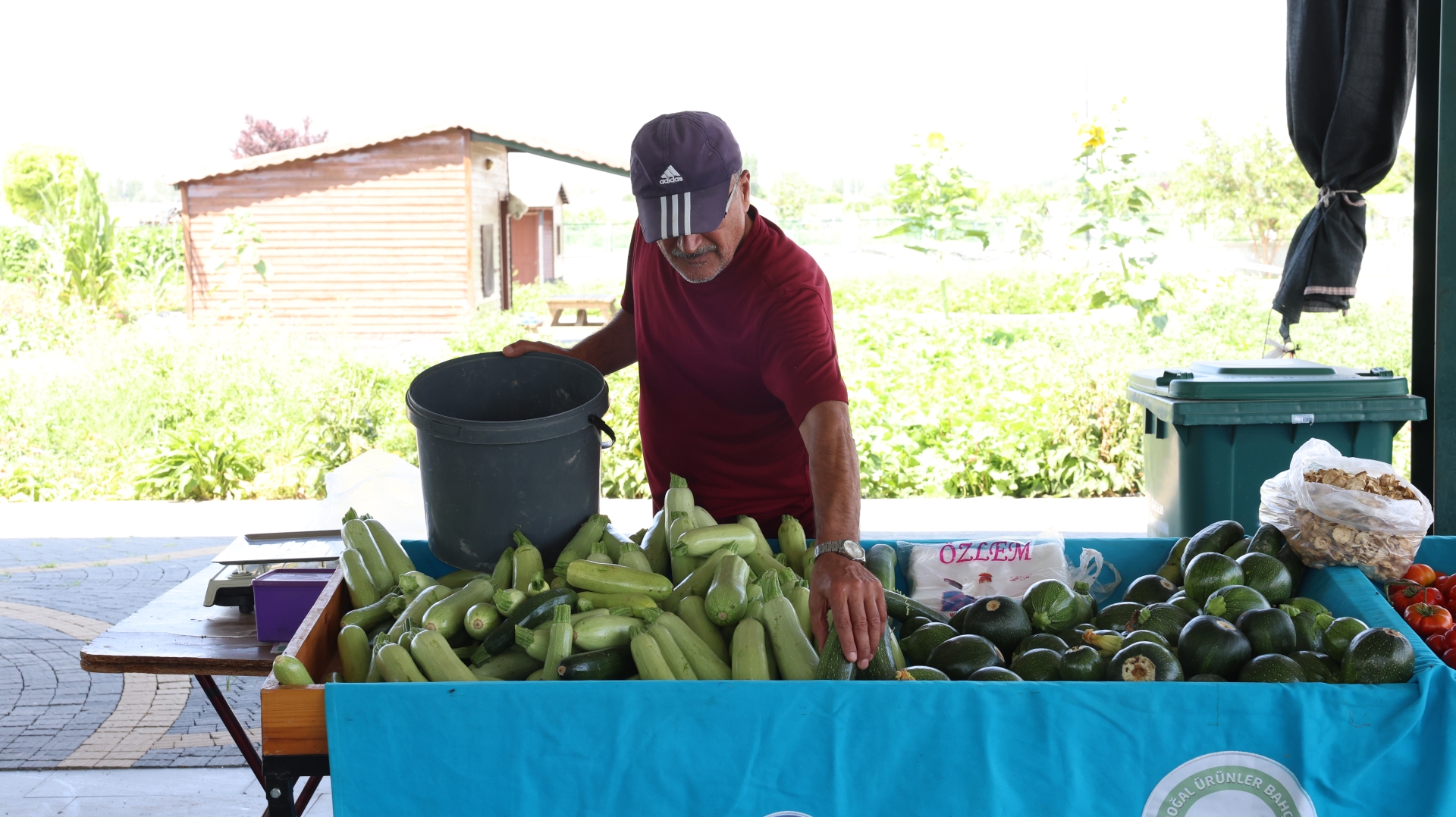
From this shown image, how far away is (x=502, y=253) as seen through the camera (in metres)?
16.4

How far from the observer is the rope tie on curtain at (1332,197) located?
14.5 ft

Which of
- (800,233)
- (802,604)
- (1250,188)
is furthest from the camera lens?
(800,233)

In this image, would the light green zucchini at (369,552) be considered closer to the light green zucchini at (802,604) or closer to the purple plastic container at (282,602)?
the purple plastic container at (282,602)

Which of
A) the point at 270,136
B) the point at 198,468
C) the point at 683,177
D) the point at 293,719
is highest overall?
the point at 270,136

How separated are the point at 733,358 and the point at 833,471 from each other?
522 mm

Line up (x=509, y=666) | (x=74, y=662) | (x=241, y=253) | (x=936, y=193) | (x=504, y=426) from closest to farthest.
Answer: (x=509, y=666), (x=504, y=426), (x=74, y=662), (x=936, y=193), (x=241, y=253)

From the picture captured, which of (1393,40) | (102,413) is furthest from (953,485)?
(102,413)

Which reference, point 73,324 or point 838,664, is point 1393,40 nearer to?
point 838,664

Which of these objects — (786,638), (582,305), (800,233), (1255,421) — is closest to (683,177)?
(786,638)

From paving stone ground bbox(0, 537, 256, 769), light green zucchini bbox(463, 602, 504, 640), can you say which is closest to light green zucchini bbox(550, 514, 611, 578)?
light green zucchini bbox(463, 602, 504, 640)

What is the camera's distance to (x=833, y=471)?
7.59 ft

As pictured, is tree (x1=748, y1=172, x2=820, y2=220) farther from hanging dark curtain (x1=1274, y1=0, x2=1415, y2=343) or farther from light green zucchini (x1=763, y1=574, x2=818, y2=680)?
light green zucchini (x1=763, y1=574, x2=818, y2=680)

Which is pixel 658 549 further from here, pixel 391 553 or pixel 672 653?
pixel 391 553

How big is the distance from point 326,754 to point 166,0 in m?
30.7
